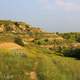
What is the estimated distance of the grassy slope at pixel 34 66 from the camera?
2002 centimetres

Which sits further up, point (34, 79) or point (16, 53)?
point (16, 53)

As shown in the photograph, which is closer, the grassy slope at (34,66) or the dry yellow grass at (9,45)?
the grassy slope at (34,66)

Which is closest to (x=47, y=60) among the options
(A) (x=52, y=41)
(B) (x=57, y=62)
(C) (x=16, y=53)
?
(B) (x=57, y=62)

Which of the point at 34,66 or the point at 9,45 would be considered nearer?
the point at 34,66

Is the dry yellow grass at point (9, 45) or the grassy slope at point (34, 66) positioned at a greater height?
the dry yellow grass at point (9, 45)

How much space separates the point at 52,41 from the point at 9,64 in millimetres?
22652

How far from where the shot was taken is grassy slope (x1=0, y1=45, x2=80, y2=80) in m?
20.0

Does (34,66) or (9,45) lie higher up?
(9,45)

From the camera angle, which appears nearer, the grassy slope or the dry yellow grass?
the grassy slope

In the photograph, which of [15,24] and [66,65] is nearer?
[66,65]

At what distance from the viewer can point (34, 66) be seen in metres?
20.9

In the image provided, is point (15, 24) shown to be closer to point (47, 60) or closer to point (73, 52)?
point (73, 52)

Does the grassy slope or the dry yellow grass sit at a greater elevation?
the dry yellow grass

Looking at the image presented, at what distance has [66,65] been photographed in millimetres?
21766
